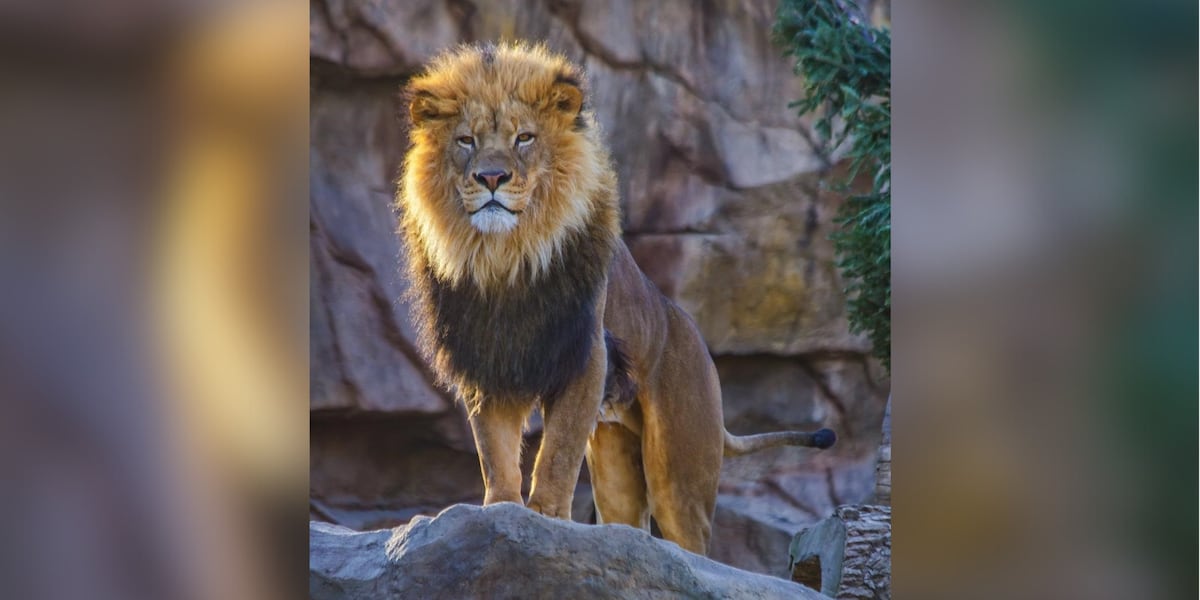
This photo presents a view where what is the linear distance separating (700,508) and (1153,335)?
1224 millimetres

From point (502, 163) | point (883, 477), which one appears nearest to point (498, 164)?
point (502, 163)

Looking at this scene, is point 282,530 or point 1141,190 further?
point 282,530

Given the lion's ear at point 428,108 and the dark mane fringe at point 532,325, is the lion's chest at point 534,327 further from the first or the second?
the lion's ear at point 428,108

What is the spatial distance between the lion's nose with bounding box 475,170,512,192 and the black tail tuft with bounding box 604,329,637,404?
485mm

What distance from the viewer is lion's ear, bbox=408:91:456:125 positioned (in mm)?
3277

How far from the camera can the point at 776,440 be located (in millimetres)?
3438

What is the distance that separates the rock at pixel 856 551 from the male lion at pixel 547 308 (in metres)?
0.31

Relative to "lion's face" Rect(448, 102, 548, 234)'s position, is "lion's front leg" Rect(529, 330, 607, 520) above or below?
below

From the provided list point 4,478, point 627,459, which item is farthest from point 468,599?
point 4,478

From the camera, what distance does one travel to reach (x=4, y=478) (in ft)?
8.70

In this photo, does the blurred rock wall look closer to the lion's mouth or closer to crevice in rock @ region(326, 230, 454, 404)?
crevice in rock @ region(326, 230, 454, 404)

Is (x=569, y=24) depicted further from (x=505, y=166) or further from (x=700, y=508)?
(x=700, y=508)

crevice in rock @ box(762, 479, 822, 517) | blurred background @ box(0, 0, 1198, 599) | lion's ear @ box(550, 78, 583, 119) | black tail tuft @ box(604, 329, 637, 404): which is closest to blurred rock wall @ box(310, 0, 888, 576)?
crevice in rock @ box(762, 479, 822, 517)

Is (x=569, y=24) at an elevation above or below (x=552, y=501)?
above
